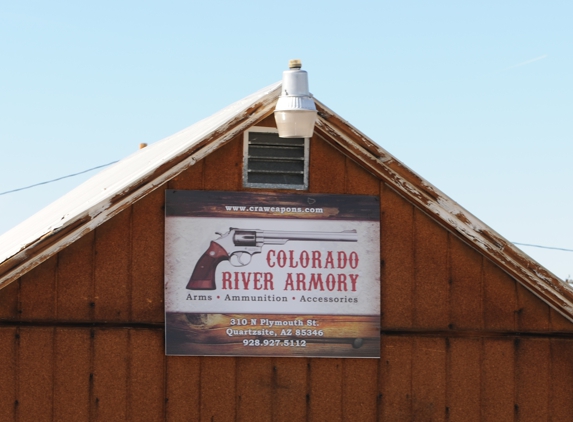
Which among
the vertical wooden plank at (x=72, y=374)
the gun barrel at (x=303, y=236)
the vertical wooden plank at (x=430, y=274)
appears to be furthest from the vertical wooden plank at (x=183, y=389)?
the vertical wooden plank at (x=430, y=274)

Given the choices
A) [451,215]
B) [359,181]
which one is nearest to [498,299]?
[451,215]

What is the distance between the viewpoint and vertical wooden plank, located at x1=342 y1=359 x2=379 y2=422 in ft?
38.1

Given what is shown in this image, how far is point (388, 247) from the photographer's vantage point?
465 inches

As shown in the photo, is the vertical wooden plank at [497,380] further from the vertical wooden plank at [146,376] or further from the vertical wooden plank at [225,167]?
the vertical wooden plank at [146,376]

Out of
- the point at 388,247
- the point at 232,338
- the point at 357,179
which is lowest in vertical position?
the point at 232,338

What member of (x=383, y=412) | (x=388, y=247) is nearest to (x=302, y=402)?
(x=383, y=412)

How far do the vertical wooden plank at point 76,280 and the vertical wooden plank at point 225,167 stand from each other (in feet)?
4.63

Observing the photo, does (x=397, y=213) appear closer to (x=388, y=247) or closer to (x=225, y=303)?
(x=388, y=247)

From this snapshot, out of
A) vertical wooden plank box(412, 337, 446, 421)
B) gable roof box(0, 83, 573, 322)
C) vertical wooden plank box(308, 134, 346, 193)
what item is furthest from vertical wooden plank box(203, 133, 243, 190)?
vertical wooden plank box(412, 337, 446, 421)

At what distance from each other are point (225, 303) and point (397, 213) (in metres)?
2.17

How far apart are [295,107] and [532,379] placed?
4.18 meters

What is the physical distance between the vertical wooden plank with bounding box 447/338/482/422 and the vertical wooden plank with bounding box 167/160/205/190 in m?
3.32

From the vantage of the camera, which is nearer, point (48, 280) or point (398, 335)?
point (48, 280)

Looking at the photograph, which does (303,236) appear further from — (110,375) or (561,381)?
(561,381)
